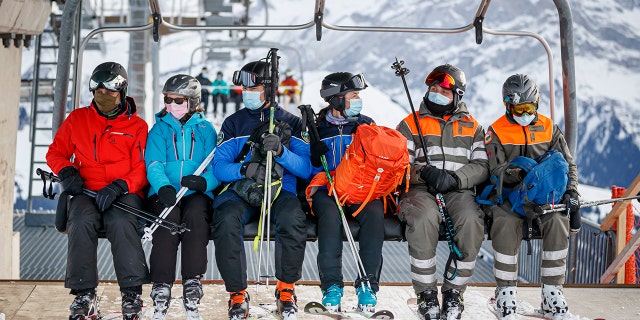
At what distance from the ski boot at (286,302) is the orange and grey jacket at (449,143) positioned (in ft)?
2.73

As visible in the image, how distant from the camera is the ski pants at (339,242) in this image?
355 centimetres

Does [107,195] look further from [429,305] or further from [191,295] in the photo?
[429,305]

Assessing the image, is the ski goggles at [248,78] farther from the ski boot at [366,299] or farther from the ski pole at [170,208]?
the ski boot at [366,299]

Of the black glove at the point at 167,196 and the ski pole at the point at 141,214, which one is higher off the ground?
the black glove at the point at 167,196

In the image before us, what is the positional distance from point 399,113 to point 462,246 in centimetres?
1824

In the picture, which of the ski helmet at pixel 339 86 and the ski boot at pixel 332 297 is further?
the ski helmet at pixel 339 86

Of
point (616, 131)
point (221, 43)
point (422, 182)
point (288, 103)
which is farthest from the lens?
point (616, 131)

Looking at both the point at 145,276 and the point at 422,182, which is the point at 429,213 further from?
the point at 145,276

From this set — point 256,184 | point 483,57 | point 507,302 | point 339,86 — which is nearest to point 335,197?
point 256,184

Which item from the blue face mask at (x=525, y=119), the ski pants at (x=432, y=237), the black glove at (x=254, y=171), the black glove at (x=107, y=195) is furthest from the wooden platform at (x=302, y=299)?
the blue face mask at (x=525, y=119)

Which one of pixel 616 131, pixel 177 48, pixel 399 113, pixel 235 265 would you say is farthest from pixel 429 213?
pixel 177 48

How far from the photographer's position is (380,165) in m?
3.53

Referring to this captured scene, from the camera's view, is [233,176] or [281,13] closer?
[233,176]

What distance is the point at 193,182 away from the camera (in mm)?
3623
